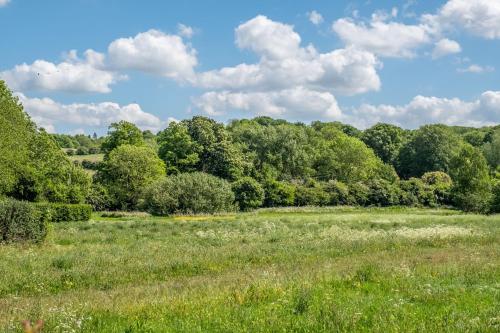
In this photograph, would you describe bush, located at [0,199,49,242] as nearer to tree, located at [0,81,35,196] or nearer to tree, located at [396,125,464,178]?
tree, located at [0,81,35,196]

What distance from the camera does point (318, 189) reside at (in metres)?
83.2

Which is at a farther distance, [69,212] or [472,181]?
[472,181]

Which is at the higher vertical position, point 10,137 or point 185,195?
point 10,137

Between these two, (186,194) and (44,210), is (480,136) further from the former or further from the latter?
(44,210)

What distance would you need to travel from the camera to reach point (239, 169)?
83562 mm

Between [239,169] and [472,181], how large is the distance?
117 feet

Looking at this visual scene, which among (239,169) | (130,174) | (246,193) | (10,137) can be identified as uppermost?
(10,137)

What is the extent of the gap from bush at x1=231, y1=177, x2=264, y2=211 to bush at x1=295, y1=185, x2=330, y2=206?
9.05 meters

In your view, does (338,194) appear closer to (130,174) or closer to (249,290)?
(130,174)

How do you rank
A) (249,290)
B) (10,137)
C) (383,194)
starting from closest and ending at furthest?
(249,290)
(10,137)
(383,194)

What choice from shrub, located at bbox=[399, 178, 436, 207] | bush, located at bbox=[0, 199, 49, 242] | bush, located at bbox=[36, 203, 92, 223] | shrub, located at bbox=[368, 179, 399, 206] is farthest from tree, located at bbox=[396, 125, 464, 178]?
bush, located at bbox=[0, 199, 49, 242]

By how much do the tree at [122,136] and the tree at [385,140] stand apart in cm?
6967

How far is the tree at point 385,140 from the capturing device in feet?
434

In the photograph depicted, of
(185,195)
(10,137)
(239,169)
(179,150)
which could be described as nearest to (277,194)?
(239,169)
